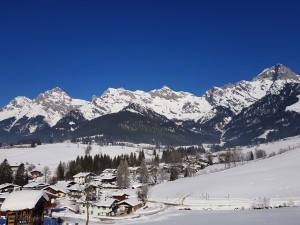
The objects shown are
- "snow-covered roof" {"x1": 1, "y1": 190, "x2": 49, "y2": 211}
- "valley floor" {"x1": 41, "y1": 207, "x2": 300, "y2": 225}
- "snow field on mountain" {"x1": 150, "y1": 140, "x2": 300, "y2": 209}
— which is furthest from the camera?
"snow field on mountain" {"x1": 150, "y1": 140, "x2": 300, "y2": 209}

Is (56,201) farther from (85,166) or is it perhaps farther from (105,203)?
(85,166)

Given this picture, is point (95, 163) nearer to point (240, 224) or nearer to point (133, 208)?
point (133, 208)

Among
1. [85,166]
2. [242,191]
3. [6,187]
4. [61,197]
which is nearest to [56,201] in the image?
[61,197]

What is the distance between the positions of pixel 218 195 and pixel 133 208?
21615 millimetres

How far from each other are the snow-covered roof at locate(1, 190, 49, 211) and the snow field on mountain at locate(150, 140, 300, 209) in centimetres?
4176

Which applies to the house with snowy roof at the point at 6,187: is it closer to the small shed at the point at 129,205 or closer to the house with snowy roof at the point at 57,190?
the house with snowy roof at the point at 57,190

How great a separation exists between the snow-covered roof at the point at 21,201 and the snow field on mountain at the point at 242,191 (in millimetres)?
41765

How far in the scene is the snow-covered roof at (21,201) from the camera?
31.0 m

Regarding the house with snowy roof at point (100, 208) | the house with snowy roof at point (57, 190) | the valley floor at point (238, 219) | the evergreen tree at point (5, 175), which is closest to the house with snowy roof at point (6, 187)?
the house with snowy roof at point (57, 190)

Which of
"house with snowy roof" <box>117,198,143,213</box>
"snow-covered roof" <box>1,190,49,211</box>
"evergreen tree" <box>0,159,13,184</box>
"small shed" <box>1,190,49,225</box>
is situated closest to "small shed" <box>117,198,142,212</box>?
"house with snowy roof" <box>117,198,143,213</box>

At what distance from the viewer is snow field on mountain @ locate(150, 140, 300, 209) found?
66.1 metres

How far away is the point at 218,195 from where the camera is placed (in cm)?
7612

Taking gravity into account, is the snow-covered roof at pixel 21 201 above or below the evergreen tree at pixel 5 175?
below

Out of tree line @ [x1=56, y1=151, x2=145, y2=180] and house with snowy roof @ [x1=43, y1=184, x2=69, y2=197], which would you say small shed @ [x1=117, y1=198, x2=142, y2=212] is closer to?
house with snowy roof @ [x1=43, y1=184, x2=69, y2=197]
